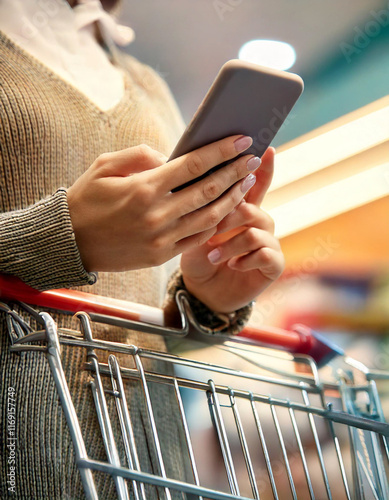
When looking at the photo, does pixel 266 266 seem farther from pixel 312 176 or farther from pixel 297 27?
pixel 297 27

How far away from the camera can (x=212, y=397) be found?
61 cm

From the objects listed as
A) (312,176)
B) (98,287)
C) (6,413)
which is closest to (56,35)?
(98,287)

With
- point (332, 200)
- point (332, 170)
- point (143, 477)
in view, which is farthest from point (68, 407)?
point (332, 200)

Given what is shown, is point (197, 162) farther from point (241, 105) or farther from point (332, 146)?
point (332, 146)

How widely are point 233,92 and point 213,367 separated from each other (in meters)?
0.32

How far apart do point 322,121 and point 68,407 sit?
2076 millimetres

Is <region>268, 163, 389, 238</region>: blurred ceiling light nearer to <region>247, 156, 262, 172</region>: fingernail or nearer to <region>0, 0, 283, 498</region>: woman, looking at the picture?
<region>0, 0, 283, 498</region>: woman

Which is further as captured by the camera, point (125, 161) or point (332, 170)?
point (332, 170)

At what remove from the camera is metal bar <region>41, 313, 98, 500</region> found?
0.43 meters

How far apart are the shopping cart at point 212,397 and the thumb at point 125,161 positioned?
16cm

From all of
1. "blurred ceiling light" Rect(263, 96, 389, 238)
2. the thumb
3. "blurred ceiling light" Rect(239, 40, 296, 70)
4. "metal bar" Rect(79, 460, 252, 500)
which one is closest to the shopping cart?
"metal bar" Rect(79, 460, 252, 500)

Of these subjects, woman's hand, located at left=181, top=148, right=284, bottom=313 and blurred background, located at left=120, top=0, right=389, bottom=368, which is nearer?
woman's hand, located at left=181, top=148, right=284, bottom=313

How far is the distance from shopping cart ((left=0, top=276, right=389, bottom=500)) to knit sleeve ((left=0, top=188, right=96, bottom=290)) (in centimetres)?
3

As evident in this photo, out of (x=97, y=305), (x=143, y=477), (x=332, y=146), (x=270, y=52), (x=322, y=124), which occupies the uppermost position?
(x=270, y=52)
